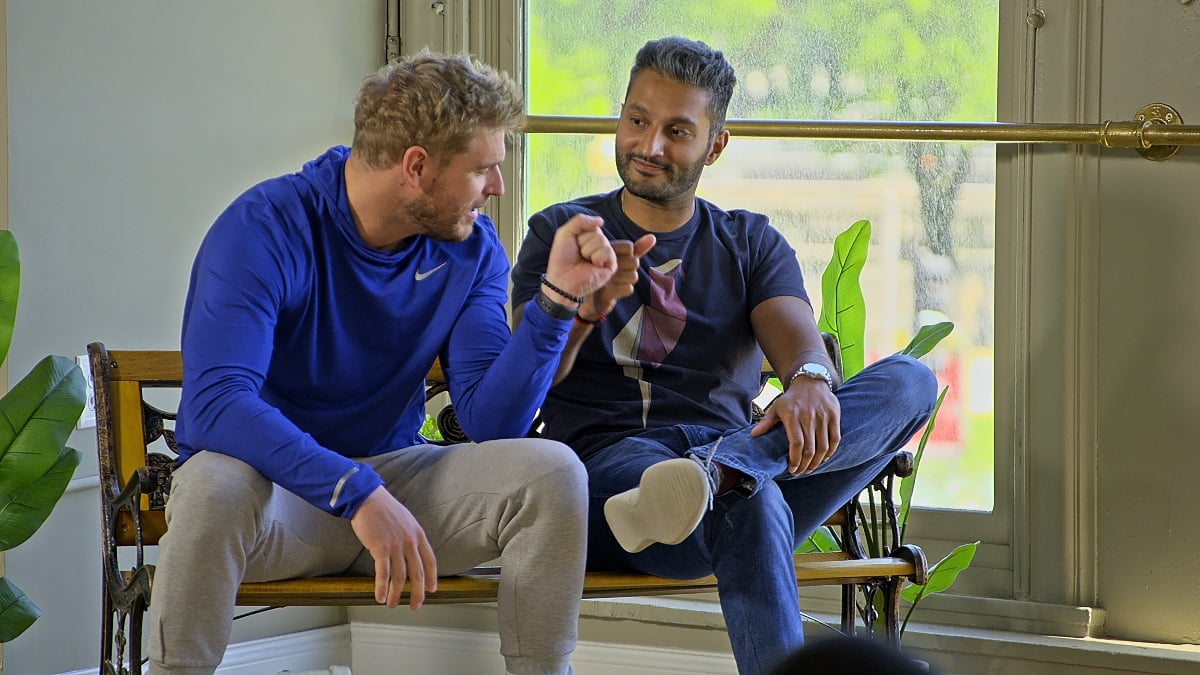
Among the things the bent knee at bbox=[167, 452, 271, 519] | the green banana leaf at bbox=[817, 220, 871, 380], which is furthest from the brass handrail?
the bent knee at bbox=[167, 452, 271, 519]

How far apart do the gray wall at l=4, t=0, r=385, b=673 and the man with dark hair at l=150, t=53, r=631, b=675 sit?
2.48 feet

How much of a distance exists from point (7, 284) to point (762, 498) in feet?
4.20

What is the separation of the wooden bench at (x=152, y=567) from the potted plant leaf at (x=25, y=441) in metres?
0.07

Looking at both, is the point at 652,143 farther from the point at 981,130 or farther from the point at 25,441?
the point at 25,441

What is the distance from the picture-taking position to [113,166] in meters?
2.69

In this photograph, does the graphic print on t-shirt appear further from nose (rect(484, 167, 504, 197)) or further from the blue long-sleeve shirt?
nose (rect(484, 167, 504, 197))

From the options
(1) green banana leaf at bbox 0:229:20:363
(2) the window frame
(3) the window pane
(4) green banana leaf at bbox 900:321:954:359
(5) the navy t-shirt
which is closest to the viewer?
(1) green banana leaf at bbox 0:229:20:363

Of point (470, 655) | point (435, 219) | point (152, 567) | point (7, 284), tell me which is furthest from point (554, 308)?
point (470, 655)

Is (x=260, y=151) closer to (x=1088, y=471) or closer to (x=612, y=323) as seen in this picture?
(x=612, y=323)

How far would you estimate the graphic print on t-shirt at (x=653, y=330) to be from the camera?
7.53 ft

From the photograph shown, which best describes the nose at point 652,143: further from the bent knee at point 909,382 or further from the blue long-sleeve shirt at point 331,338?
the bent knee at point 909,382

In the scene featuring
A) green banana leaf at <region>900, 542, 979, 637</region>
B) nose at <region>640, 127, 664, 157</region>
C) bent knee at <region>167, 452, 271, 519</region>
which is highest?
nose at <region>640, 127, 664, 157</region>

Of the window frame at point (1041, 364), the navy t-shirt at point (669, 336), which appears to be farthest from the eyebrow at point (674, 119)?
the window frame at point (1041, 364)

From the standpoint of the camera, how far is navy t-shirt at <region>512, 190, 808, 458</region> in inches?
89.8
